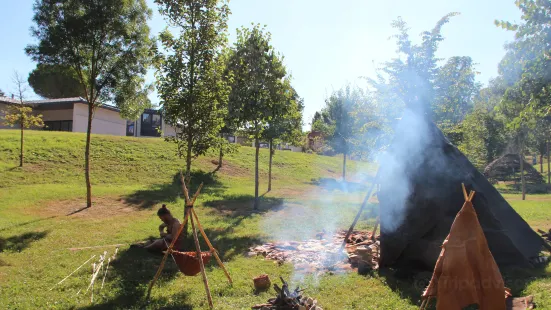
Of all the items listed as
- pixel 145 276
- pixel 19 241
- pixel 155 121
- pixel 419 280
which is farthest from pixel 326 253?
pixel 155 121

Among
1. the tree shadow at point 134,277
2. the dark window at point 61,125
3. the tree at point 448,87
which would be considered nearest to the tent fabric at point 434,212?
the tree shadow at point 134,277

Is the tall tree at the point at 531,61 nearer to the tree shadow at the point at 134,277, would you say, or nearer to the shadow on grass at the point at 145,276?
the shadow on grass at the point at 145,276

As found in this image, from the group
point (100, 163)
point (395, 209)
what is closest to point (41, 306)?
point (395, 209)

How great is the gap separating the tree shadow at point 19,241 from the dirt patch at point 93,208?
2424 millimetres

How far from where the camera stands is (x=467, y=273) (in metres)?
4.87

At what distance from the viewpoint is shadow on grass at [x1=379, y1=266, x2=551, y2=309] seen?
640cm

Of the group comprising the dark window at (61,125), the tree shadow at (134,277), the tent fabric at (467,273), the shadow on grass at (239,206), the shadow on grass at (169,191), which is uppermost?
the dark window at (61,125)

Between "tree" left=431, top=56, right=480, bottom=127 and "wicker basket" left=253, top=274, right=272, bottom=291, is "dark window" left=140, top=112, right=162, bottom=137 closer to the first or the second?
"tree" left=431, top=56, right=480, bottom=127

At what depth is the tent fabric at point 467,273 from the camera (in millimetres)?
4871

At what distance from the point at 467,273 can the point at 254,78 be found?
11.1 meters

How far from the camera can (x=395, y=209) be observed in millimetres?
7984

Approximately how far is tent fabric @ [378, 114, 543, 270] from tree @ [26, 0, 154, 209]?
965 centimetres

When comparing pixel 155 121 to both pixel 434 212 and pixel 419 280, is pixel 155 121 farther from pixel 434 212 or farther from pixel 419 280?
pixel 419 280

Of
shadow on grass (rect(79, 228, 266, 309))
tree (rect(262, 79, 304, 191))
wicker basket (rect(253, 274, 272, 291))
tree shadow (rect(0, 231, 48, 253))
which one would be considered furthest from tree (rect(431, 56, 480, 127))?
tree shadow (rect(0, 231, 48, 253))
